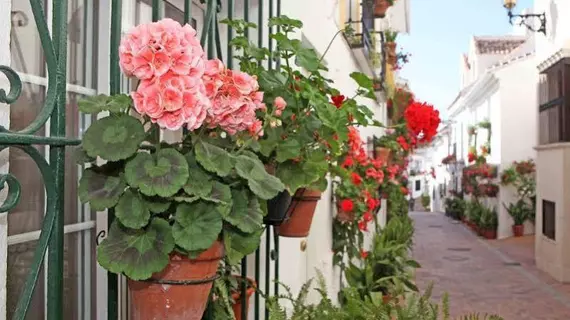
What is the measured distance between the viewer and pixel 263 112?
210 cm

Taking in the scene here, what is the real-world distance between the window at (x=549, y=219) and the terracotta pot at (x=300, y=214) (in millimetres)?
12139

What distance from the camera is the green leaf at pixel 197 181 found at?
52.2 inches

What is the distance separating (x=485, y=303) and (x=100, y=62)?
966 centimetres

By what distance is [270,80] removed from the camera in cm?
222

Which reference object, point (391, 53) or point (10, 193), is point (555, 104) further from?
point (10, 193)

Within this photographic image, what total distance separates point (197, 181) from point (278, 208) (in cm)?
106

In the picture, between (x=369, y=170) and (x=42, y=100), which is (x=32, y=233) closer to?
(x=42, y=100)

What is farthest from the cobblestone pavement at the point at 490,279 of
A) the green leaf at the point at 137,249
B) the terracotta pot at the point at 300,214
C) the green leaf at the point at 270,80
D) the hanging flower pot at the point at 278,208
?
the green leaf at the point at 137,249

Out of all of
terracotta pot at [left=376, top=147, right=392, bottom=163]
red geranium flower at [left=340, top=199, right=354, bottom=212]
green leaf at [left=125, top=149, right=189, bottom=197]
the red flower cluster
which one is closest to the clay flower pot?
terracotta pot at [left=376, top=147, right=392, bottom=163]

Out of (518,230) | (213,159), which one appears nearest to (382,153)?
(213,159)

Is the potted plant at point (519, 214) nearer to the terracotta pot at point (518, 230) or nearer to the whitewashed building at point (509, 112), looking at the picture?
the terracotta pot at point (518, 230)

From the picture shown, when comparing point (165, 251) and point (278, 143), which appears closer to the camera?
point (165, 251)

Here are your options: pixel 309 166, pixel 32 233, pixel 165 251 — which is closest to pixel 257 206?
pixel 165 251

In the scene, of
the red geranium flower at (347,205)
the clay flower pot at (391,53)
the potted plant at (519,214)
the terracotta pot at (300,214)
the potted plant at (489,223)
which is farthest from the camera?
the potted plant at (489,223)
